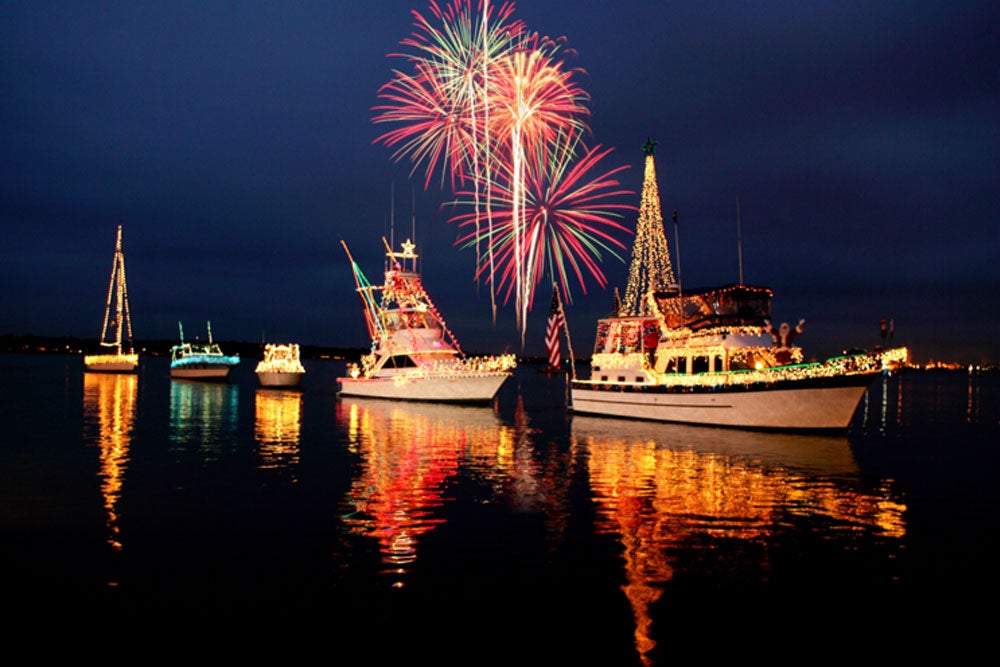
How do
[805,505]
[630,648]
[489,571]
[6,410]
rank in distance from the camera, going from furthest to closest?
[6,410] → [805,505] → [489,571] → [630,648]

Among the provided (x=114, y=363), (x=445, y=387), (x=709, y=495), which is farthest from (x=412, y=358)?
(x=114, y=363)

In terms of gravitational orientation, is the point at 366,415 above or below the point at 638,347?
below

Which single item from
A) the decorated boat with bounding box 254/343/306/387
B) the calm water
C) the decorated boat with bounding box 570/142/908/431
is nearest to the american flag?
the decorated boat with bounding box 254/343/306/387

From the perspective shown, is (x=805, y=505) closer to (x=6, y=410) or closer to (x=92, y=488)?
(x=92, y=488)

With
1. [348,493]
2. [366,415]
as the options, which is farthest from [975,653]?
[366,415]

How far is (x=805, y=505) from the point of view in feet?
61.4

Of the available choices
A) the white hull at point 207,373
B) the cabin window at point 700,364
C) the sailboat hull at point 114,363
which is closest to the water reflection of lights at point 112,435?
the cabin window at point 700,364

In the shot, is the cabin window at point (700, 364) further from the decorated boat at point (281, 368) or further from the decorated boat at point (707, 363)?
the decorated boat at point (281, 368)

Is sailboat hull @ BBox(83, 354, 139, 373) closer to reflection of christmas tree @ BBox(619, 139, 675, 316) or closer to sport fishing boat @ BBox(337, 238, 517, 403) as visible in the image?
sport fishing boat @ BBox(337, 238, 517, 403)

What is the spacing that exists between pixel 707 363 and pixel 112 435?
28669 mm

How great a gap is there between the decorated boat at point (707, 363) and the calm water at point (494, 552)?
5.46 m

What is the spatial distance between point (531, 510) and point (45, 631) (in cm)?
1036

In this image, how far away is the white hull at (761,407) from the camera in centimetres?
3434

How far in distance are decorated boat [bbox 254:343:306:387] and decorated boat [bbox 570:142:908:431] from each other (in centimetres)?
4755
